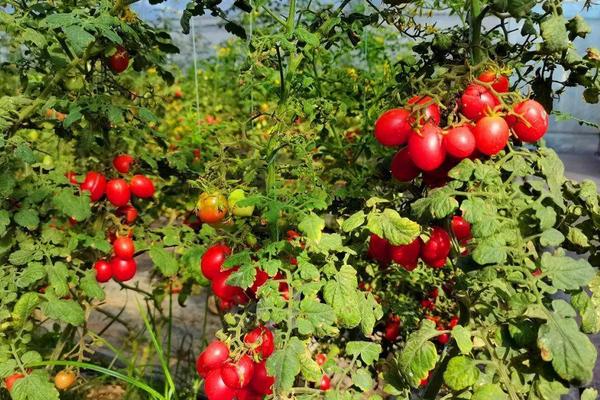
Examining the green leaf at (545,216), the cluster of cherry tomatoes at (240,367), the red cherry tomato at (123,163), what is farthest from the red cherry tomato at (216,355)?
the red cherry tomato at (123,163)

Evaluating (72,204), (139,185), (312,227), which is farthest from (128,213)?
(312,227)

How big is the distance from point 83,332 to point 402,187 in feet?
3.55

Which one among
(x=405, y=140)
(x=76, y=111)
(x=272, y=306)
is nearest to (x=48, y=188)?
(x=76, y=111)

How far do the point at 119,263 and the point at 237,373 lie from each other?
0.75 metres

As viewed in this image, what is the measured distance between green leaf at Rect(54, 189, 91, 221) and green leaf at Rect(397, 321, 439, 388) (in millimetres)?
876

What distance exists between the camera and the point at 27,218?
1.32m

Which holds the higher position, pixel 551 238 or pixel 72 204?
pixel 551 238

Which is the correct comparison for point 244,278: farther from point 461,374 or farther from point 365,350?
point 461,374

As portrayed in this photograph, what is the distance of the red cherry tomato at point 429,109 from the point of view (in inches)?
35.7

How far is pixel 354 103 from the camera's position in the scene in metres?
1.87

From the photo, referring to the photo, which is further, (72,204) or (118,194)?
(118,194)

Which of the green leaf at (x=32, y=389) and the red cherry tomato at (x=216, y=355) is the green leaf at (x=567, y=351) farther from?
the green leaf at (x=32, y=389)

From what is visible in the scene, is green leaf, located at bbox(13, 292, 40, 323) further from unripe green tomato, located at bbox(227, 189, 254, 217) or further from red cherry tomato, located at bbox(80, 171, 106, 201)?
unripe green tomato, located at bbox(227, 189, 254, 217)

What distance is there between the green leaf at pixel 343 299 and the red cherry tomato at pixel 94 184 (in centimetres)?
87
